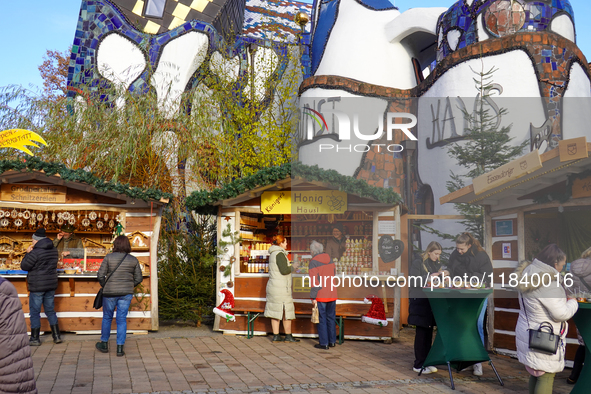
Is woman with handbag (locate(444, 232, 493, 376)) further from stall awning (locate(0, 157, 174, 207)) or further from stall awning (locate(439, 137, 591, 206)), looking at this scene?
stall awning (locate(0, 157, 174, 207))

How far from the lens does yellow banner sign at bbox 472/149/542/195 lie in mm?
5812

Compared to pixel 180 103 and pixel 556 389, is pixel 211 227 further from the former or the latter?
pixel 556 389

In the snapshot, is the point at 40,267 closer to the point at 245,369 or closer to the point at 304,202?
the point at 245,369

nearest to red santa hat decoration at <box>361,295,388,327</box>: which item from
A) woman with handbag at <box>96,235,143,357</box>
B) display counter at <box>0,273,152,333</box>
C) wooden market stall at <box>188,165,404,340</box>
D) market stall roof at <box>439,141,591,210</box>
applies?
wooden market stall at <box>188,165,404,340</box>

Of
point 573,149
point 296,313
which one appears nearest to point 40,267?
point 296,313

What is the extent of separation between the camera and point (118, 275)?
755 centimetres

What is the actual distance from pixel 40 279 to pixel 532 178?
22.9 feet

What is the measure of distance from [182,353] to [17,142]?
4.03 metres

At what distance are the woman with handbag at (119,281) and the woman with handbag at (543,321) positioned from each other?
5.08 m

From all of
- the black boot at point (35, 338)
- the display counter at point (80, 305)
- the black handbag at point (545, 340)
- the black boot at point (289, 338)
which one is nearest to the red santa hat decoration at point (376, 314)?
the black boot at point (289, 338)

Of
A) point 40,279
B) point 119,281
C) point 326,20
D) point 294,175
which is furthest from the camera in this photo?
point 326,20

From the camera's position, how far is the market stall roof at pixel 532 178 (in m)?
5.74

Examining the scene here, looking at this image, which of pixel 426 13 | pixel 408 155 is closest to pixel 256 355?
pixel 408 155

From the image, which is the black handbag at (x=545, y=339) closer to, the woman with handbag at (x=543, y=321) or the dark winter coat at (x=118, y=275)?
the woman with handbag at (x=543, y=321)
